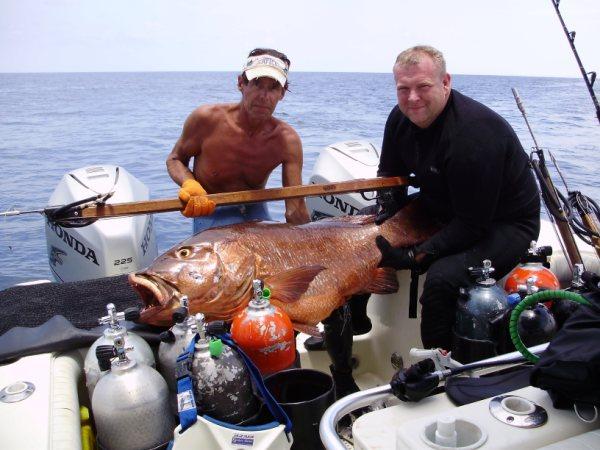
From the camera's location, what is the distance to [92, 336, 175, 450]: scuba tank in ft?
6.72

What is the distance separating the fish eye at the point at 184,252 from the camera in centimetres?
293

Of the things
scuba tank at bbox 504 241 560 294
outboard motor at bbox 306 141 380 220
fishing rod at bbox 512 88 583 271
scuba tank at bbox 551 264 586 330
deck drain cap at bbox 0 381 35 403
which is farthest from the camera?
outboard motor at bbox 306 141 380 220

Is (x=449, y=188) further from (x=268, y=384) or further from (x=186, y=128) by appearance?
(x=186, y=128)

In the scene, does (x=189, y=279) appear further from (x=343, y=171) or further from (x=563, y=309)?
(x=343, y=171)

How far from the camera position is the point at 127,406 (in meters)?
2.04

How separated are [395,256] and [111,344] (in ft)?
5.27

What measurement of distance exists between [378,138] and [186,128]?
14.5 metres

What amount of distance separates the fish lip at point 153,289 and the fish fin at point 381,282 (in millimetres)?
1134

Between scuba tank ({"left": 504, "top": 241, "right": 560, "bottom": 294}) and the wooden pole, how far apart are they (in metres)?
0.88

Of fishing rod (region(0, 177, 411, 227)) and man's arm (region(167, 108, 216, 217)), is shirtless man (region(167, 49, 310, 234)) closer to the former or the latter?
man's arm (region(167, 108, 216, 217))

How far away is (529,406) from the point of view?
4.82 feet

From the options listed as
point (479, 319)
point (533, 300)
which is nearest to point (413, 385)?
point (533, 300)

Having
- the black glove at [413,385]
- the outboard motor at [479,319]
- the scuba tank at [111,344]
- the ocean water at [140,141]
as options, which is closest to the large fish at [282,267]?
the scuba tank at [111,344]

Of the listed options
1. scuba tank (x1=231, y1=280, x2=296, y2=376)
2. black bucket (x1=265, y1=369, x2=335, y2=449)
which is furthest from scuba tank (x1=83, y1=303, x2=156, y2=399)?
black bucket (x1=265, y1=369, x2=335, y2=449)
